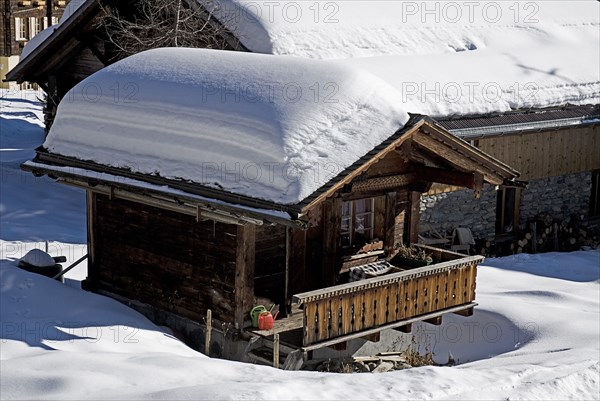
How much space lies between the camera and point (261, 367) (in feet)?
41.7

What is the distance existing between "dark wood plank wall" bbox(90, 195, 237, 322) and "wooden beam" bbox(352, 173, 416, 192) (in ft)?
6.66

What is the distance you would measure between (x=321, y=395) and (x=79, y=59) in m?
15.6

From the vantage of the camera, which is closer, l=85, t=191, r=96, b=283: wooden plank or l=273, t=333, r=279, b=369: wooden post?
l=273, t=333, r=279, b=369: wooden post

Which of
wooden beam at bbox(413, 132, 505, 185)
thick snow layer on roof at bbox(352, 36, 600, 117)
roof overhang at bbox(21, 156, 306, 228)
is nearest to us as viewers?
roof overhang at bbox(21, 156, 306, 228)

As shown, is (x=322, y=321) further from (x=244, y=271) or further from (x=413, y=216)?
(x=413, y=216)

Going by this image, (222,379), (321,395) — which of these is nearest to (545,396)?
(321,395)

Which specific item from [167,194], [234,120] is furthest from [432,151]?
[167,194]

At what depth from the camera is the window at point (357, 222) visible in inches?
584

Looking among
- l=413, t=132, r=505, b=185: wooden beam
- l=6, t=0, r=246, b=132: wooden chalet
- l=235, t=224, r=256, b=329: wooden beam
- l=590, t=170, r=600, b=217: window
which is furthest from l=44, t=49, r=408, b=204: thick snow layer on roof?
l=590, t=170, r=600, b=217: window

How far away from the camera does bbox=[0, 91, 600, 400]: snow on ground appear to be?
37.4 feet

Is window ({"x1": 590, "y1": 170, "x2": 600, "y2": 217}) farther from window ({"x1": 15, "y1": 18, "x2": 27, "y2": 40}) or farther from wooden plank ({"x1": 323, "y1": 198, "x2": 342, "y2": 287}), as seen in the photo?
window ({"x1": 15, "y1": 18, "x2": 27, "y2": 40})

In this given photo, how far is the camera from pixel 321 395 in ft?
38.0

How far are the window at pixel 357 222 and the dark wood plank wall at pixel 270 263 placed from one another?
3.75 ft

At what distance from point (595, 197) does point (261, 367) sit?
14753 millimetres
